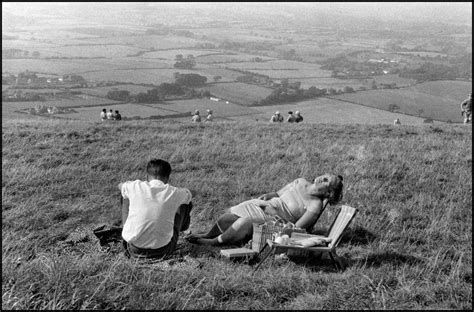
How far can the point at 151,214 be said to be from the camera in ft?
20.3

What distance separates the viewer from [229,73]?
7106 centimetres

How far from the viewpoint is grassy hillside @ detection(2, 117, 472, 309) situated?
4664 millimetres

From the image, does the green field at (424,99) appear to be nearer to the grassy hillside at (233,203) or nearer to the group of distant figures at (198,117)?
the group of distant figures at (198,117)

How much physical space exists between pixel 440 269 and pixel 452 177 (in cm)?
511

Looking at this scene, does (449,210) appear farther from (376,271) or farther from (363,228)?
(376,271)

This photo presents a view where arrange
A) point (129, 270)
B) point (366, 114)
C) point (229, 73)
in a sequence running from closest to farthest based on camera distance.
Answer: point (129, 270) < point (366, 114) < point (229, 73)

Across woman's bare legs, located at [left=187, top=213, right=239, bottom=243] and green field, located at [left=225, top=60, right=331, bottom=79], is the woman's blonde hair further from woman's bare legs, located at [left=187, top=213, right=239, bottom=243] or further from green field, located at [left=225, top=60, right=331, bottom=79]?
green field, located at [left=225, top=60, right=331, bottom=79]

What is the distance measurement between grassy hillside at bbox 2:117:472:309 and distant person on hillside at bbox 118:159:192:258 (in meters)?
0.32

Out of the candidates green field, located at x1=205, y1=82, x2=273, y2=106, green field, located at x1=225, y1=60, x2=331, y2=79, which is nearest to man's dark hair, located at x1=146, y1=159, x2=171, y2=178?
green field, located at x1=205, y1=82, x2=273, y2=106

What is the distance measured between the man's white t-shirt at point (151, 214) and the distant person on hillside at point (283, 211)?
3.29 ft

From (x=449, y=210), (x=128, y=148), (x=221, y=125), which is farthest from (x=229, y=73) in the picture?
(x=449, y=210)

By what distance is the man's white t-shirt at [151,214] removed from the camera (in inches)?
243

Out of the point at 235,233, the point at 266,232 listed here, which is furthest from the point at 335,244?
the point at 235,233

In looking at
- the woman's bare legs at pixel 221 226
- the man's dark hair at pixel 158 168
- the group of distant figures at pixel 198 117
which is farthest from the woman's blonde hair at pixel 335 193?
the group of distant figures at pixel 198 117
